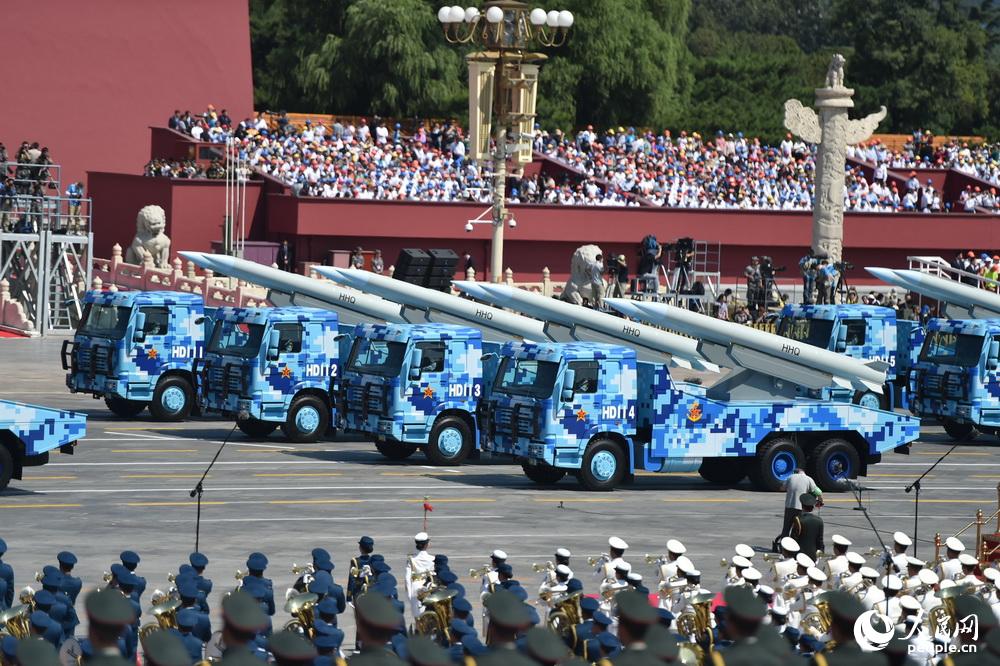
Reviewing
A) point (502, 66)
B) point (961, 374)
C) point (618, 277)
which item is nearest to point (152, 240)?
point (618, 277)

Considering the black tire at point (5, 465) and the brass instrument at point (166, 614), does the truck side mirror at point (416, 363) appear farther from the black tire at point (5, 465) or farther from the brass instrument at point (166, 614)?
the brass instrument at point (166, 614)

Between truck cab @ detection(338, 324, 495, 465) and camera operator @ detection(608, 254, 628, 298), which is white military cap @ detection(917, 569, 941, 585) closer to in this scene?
truck cab @ detection(338, 324, 495, 465)

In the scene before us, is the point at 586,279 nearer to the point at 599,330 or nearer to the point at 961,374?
the point at 961,374

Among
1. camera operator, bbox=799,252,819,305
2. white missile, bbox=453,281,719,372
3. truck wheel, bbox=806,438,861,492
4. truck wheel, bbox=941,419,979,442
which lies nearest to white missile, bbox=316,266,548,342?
white missile, bbox=453,281,719,372

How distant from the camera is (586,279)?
4969 cm

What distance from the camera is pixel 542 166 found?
2601 inches

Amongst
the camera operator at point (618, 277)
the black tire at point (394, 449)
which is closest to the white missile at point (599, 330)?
the black tire at point (394, 449)

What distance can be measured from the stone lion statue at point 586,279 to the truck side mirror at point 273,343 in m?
17.5

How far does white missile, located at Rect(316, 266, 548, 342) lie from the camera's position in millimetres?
34375

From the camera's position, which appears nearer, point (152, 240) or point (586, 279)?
point (586, 279)

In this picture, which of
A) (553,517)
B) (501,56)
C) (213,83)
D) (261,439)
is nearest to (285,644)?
(553,517)

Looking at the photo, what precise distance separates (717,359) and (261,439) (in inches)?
337

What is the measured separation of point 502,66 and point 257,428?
1276 cm

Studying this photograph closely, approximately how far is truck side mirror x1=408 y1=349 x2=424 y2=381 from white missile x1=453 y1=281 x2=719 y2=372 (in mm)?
3306
